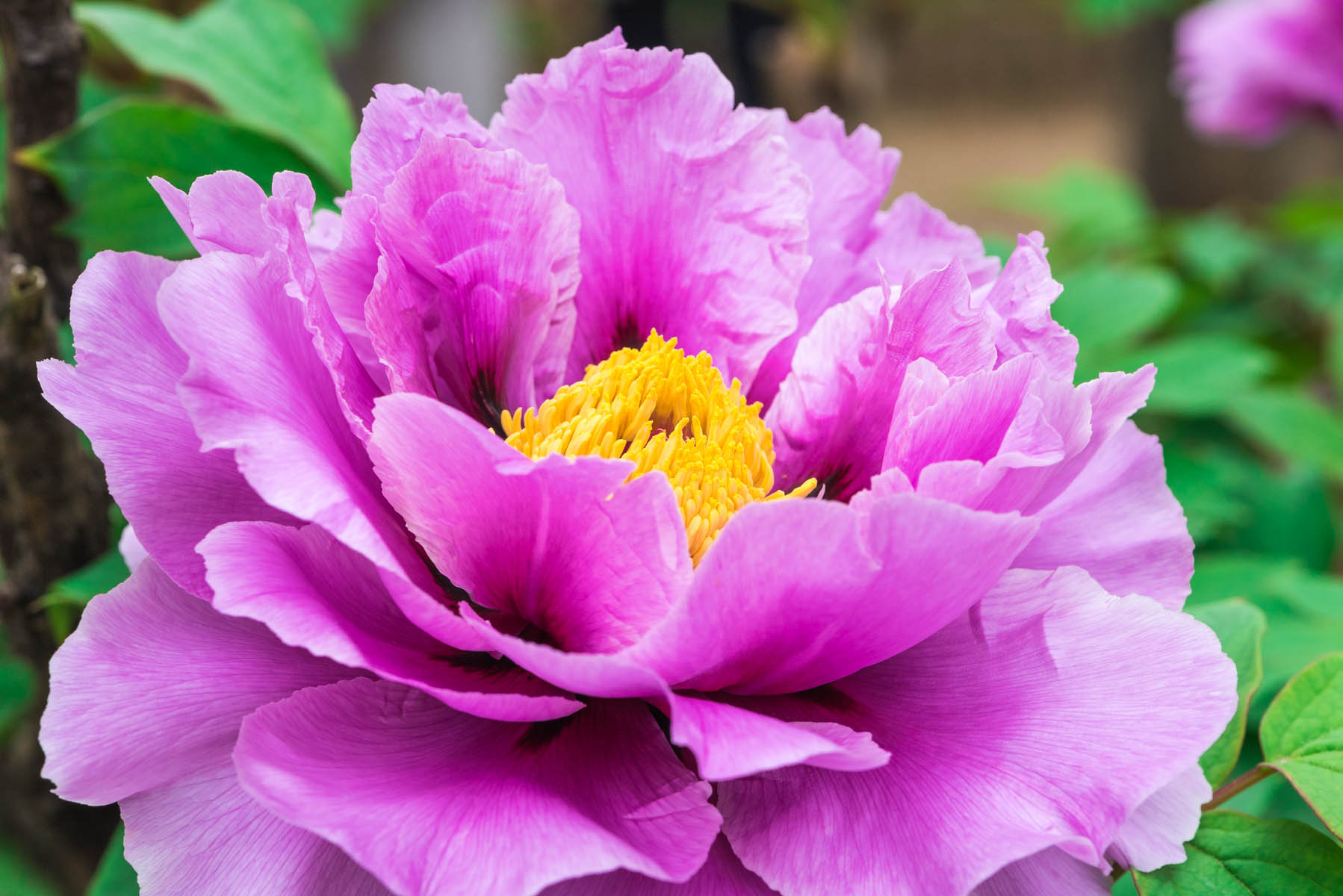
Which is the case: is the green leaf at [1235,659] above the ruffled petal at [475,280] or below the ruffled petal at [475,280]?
below

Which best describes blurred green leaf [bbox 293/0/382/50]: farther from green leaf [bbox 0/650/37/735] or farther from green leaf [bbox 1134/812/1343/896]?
green leaf [bbox 1134/812/1343/896]

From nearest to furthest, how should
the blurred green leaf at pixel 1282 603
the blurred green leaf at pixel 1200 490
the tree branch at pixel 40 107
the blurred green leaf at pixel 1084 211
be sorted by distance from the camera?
1. the tree branch at pixel 40 107
2. the blurred green leaf at pixel 1282 603
3. the blurred green leaf at pixel 1200 490
4. the blurred green leaf at pixel 1084 211

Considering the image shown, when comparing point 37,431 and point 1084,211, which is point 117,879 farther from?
point 1084,211

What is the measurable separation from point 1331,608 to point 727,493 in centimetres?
37

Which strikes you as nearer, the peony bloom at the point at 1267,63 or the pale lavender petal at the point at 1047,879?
the pale lavender petal at the point at 1047,879

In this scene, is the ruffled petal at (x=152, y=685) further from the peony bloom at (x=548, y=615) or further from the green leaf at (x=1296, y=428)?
the green leaf at (x=1296, y=428)

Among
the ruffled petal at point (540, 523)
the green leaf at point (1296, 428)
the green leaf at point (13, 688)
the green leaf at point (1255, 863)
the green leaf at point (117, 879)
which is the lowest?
the green leaf at point (13, 688)

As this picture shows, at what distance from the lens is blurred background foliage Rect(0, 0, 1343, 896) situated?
21.0 inches

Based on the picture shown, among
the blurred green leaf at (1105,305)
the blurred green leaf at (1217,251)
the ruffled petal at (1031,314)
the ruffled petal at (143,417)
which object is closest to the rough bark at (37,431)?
the ruffled petal at (143,417)

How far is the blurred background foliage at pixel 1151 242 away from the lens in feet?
1.75

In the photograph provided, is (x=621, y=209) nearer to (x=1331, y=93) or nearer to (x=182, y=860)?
(x=182, y=860)

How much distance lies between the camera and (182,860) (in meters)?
0.32

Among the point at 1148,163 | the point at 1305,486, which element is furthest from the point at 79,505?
the point at 1148,163

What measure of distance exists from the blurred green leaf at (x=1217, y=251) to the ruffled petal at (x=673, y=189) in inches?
33.6
